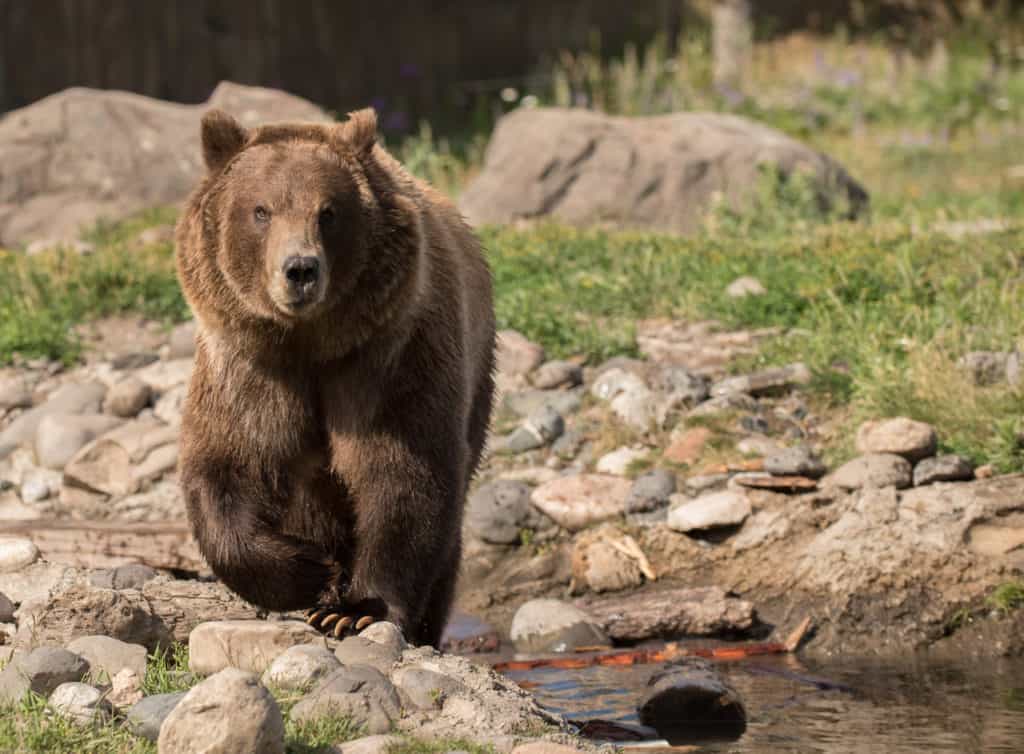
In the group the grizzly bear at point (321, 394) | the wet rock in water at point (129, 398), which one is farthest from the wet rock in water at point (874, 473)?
the wet rock in water at point (129, 398)

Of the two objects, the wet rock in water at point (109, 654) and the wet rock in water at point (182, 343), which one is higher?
the wet rock in water at point (109, 654)

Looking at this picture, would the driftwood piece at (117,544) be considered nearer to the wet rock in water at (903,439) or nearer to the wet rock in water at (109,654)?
the wet rock in water at (109,654)

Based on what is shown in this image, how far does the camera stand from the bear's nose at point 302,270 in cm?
466

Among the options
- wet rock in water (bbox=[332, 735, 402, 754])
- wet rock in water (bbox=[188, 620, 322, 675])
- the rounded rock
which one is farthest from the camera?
the rounded rock

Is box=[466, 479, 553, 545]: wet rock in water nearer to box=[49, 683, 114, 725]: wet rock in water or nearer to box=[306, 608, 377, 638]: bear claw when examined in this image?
box=[306, 608, 377, 638]: bear claw

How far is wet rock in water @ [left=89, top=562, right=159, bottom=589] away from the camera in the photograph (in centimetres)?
572

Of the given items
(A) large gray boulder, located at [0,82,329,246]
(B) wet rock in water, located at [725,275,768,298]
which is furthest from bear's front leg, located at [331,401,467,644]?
(A) large gray boulder, located at [0,82,329,246]

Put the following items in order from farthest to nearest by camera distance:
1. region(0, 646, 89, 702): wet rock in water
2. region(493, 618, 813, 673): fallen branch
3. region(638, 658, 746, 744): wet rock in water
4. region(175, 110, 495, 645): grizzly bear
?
region(493, 618, 813, 673): fallen branch
region(638, 658, 746, 744): wet rock in water
region(175, 110, 495, 645): grizzly bear
region(0, 646, 89, 702): wet rock in water

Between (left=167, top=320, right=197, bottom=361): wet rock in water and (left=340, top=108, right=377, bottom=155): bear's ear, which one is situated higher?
(left=340, top=108, right=377, bottom=155): bear's ear

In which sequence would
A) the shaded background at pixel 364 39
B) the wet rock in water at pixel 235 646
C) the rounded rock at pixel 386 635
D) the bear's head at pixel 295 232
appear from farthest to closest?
the shaded background at pixel 364 39 < the bear's head at pixel 295 232 < the rounded rock at pixel 386 635 < the wet rock in water at pixel 235 646

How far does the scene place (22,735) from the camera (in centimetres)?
389

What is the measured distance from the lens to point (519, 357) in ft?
30.1

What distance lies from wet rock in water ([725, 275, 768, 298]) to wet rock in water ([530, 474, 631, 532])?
1.90 metres

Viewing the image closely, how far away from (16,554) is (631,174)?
7433mm
